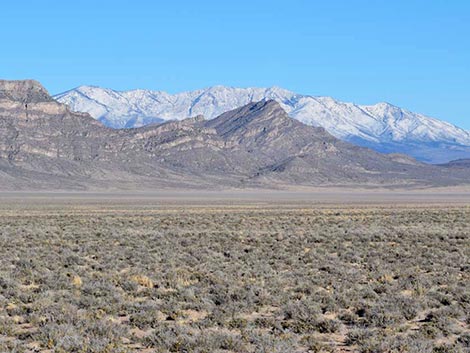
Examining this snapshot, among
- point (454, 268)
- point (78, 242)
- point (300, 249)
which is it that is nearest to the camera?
point (454, 268)

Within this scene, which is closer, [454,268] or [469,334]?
[469,334]

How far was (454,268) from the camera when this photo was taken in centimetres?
2650

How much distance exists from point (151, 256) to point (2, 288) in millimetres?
9214

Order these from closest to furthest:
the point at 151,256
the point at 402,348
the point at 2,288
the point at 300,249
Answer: the point at 402,348 < the point at 2,288 < the point at 151,256 < the point at 300,249

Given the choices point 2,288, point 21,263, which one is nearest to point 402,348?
point 2,288

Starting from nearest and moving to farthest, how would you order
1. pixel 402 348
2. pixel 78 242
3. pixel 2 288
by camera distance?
pixel 402 348, pixel 2 288, pixel 78 242

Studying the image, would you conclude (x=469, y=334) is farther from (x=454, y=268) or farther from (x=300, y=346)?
(x=454, y=268)

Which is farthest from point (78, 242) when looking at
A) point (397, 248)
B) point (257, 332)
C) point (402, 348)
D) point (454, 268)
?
point (402, 348)

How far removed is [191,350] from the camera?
14062 millimetres

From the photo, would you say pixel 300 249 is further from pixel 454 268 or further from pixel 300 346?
pixel 300 346

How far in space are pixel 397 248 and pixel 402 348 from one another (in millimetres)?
20063

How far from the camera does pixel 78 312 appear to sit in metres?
17.7

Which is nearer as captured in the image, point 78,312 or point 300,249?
point 78,312

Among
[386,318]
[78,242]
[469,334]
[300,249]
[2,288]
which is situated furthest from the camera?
[78,242]
